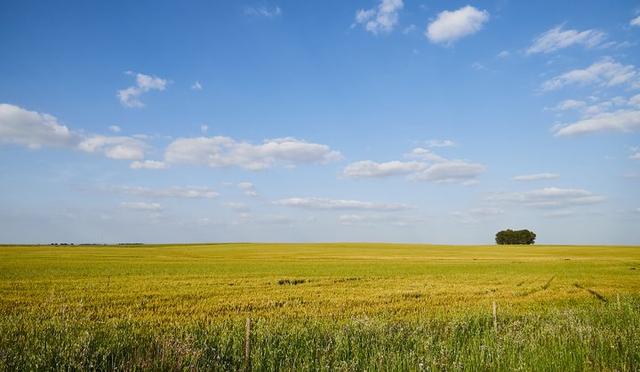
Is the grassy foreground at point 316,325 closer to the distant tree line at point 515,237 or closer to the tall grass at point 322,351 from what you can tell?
the tall grass at point 322,351

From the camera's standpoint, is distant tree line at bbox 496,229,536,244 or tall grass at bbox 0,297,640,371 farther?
distant tree line at bbox 496,229,536,244

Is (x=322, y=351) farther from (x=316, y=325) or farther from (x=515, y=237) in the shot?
(x=515, y=237)

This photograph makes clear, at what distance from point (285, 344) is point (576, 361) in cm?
598

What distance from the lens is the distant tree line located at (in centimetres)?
15925

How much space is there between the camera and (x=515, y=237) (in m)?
162

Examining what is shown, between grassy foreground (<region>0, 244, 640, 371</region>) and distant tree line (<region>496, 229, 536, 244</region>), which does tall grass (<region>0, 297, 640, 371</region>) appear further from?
distant tree line (<region>496, 229, 536, 244</region>)

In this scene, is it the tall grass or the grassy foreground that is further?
the grassy foreground

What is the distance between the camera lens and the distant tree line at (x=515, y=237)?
159 meters

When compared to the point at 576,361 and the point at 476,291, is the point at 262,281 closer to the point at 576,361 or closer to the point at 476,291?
the point at 476,291

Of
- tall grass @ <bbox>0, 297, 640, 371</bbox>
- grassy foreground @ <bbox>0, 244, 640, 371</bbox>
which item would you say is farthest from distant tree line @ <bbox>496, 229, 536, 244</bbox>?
tall grass @ <bbox>0, 297, 640, 371</bbox>

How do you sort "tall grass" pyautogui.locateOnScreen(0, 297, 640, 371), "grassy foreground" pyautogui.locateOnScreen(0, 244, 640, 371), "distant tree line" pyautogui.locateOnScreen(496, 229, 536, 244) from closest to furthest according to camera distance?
"tall grass" pyautogui.locateOnScreen(0, 297, 640, 371) < "grassy foreground" pyautogui.locateOnScreen(0, 244, 640, 371) < "distant tree line" pyautogui.locateOnScreen(496, 229, 536, 244)

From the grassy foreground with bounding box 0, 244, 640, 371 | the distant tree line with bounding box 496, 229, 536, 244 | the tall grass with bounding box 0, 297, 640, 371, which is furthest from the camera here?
the distant tree line with bounding box 496, 229, 536, 244

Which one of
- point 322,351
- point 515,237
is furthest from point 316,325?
point 515,237

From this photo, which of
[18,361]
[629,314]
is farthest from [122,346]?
[629,314]
